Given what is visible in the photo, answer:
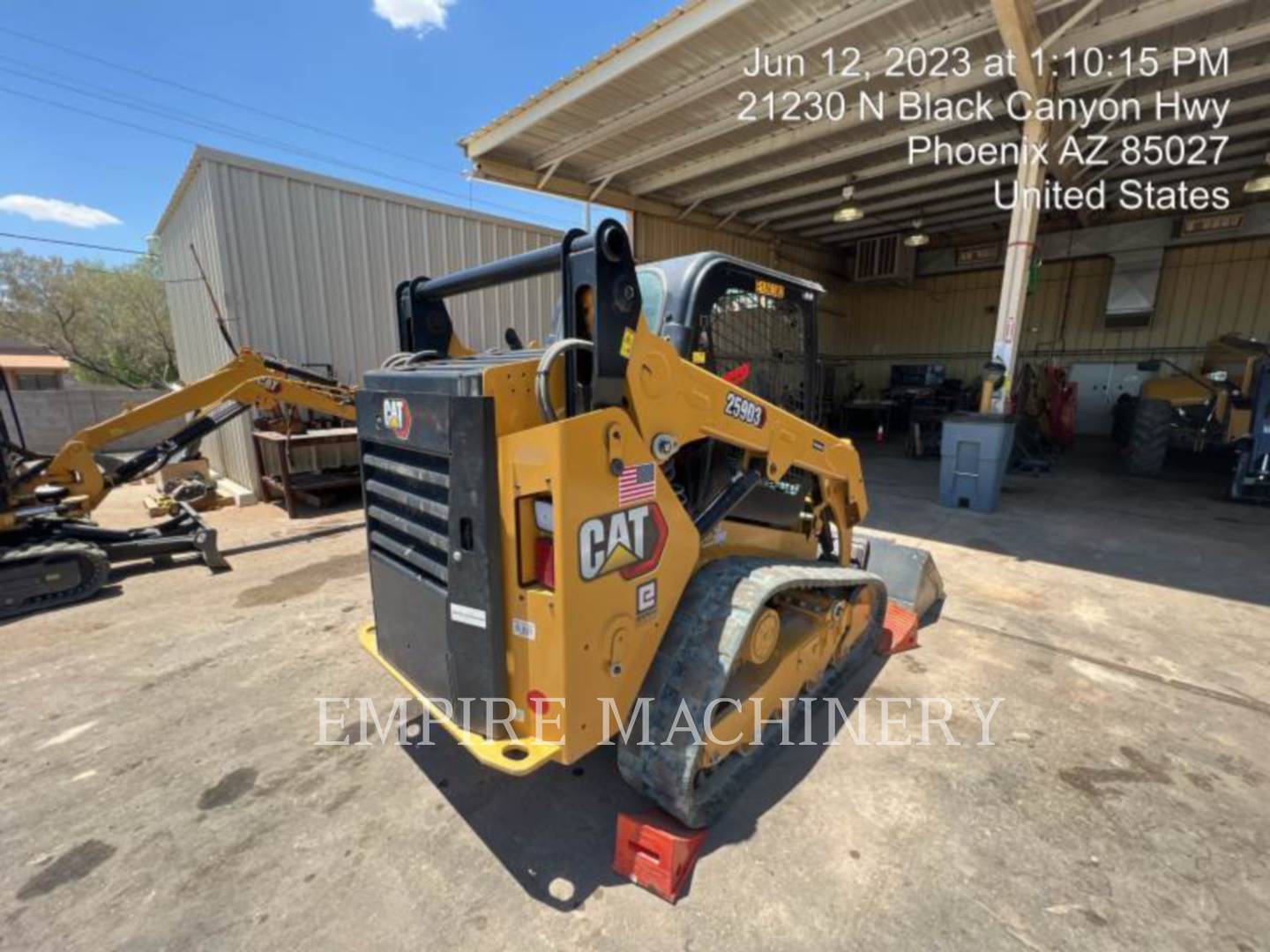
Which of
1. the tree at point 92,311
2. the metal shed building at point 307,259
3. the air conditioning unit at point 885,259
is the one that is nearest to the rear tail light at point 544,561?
the metal shed building at point 307,259

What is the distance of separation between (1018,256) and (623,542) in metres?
7.38

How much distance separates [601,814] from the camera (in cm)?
222

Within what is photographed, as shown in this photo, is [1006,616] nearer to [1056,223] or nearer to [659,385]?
[659,385]

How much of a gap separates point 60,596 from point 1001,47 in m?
10.3

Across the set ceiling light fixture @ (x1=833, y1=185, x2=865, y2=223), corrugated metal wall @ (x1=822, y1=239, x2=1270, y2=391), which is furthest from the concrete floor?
corrugated metal wall @ (x1=822, y1=239, x2=1270, y2=391)

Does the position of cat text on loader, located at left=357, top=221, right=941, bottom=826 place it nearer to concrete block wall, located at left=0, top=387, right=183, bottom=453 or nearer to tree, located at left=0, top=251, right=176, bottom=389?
concrete block wall, located at left=0, top=387, right=183, bottom=453

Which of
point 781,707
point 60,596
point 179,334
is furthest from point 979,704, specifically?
point 179,334

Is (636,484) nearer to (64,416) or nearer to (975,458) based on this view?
(975,458)

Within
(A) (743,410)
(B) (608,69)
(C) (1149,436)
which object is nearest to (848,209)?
(B) (608,69)

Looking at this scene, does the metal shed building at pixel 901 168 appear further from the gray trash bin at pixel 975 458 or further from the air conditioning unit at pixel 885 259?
the gray trash bin at pixel 975 458

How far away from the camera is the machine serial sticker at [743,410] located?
2.16m

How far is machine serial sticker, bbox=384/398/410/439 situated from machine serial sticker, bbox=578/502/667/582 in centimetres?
77

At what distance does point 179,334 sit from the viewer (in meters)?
11.1
